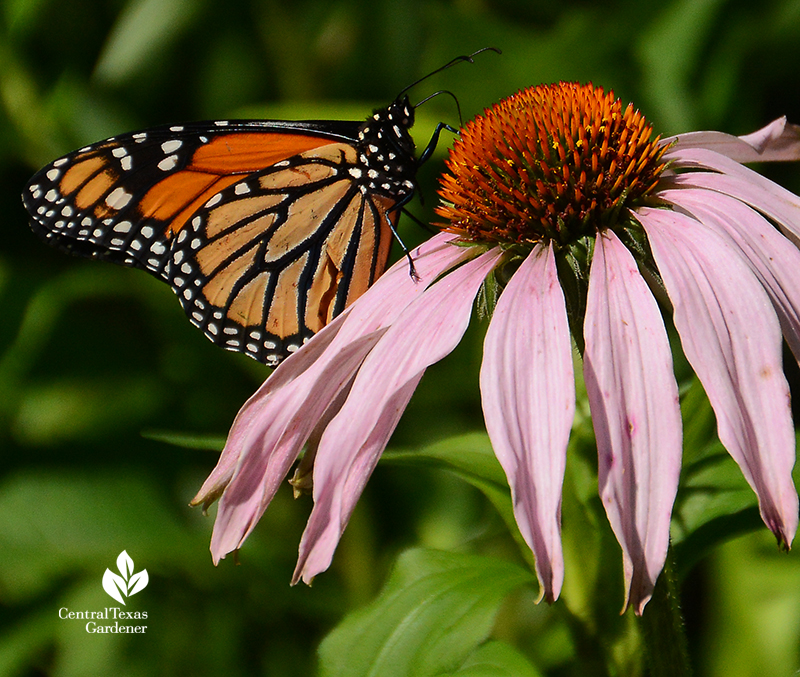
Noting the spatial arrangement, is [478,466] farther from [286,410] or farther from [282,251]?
[282,251]

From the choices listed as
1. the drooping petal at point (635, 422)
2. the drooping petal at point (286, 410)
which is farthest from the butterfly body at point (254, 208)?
the drooping petal at point (635, 422)

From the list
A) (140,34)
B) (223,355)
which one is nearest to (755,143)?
(223,355)

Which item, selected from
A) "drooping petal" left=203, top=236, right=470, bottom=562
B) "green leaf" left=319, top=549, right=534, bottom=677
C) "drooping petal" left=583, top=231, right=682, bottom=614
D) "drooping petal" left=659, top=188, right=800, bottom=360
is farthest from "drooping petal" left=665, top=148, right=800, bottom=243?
"green leaf" left=319, top=549, right=534, bottom=677

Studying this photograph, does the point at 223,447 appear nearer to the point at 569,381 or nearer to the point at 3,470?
the point at 569,381

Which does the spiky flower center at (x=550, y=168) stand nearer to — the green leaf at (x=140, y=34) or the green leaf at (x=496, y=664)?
the green leaf at (x=496, y=664)

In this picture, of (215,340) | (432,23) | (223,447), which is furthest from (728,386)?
(432,23)

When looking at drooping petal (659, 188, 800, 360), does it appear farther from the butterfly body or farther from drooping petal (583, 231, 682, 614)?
the butterfly body

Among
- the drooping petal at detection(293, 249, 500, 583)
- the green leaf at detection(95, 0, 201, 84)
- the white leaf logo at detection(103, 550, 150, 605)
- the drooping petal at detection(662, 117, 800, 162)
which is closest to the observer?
the drooping petal at detection(293, 249, 500, 583)
